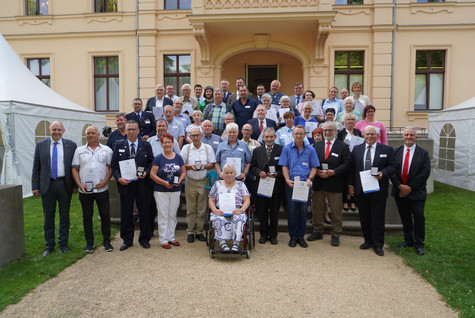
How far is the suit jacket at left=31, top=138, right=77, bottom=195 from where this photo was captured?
4805mm

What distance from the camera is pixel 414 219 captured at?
5000 mm

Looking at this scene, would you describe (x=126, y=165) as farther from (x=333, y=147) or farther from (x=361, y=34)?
(x=361, y=34)

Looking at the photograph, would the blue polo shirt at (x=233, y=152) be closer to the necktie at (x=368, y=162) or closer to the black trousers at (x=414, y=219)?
the necktie at (x=368, y=162)

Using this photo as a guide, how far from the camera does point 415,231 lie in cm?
505

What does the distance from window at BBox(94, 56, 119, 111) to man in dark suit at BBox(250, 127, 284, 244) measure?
33.0 feet

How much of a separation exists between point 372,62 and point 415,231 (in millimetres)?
9055

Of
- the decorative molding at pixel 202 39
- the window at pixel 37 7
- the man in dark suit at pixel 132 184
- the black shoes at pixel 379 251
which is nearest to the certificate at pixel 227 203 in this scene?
the man in dark suit at pixel 132 184

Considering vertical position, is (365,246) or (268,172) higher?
(268,172)

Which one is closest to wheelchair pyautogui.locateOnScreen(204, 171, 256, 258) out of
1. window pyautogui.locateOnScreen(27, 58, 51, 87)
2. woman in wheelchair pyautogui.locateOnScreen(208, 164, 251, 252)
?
woman in wheelchair pyautogui.locateOnScreen(208, 164, 251, 252)

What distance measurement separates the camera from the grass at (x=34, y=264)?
12.6 ft

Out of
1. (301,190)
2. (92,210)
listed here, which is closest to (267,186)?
(301,190)

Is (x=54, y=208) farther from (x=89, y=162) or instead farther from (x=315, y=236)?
(x=315, y=236)

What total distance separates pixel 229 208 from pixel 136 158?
62.1 inches

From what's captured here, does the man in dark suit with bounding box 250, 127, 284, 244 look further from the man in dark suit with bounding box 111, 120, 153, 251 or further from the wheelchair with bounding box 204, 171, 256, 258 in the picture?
the man in dark suit with bounding box 111, 120, 153, 251
